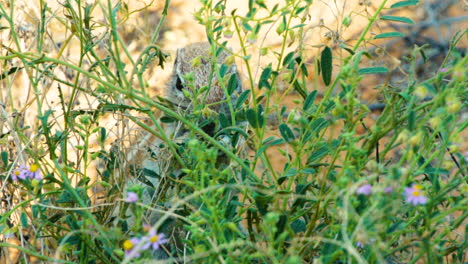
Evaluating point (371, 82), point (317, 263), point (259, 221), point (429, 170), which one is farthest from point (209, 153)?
point (371, 82)

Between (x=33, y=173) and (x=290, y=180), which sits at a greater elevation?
(x=33, y=173)

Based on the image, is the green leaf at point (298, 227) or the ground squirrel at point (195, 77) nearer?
the green leaf at point (298, 227)

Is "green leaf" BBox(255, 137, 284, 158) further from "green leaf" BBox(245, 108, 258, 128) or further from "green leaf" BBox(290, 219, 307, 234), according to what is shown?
"green leaf" BBox(290, 219, 307, 234)

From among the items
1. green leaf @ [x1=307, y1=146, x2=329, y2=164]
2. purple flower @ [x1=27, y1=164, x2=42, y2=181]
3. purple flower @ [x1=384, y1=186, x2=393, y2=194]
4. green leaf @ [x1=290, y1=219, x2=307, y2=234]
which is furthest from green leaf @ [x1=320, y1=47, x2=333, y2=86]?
purple flower @ [x1=27, y1=164, x2=42, y2=181]

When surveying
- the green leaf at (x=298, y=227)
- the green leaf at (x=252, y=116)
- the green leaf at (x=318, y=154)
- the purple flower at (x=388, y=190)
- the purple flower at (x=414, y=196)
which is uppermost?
the green leaf at (x=252, y=116)

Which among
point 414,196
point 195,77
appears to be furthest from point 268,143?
point 195,77

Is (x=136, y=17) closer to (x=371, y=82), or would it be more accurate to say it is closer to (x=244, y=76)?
(x=244, y=76)

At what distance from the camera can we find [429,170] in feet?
4.42

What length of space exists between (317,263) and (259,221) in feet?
1.55

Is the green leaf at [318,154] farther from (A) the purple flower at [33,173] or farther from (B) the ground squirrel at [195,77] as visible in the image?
(B) the ground squirrel at [195,77]

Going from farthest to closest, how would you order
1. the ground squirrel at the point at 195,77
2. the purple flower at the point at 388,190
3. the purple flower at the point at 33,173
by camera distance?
1. the ground squirrel at the point at 195,77
2. the purple flower at the point at 33,173
3. the purple flower at the point at 388,190

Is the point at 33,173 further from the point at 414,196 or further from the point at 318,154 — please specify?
the point at 414,196

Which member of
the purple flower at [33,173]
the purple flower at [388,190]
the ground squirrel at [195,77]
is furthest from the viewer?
the ground squirrel at [195,77]

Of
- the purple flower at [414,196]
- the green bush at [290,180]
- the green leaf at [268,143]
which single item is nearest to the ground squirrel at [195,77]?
the green bush at [290,180]
